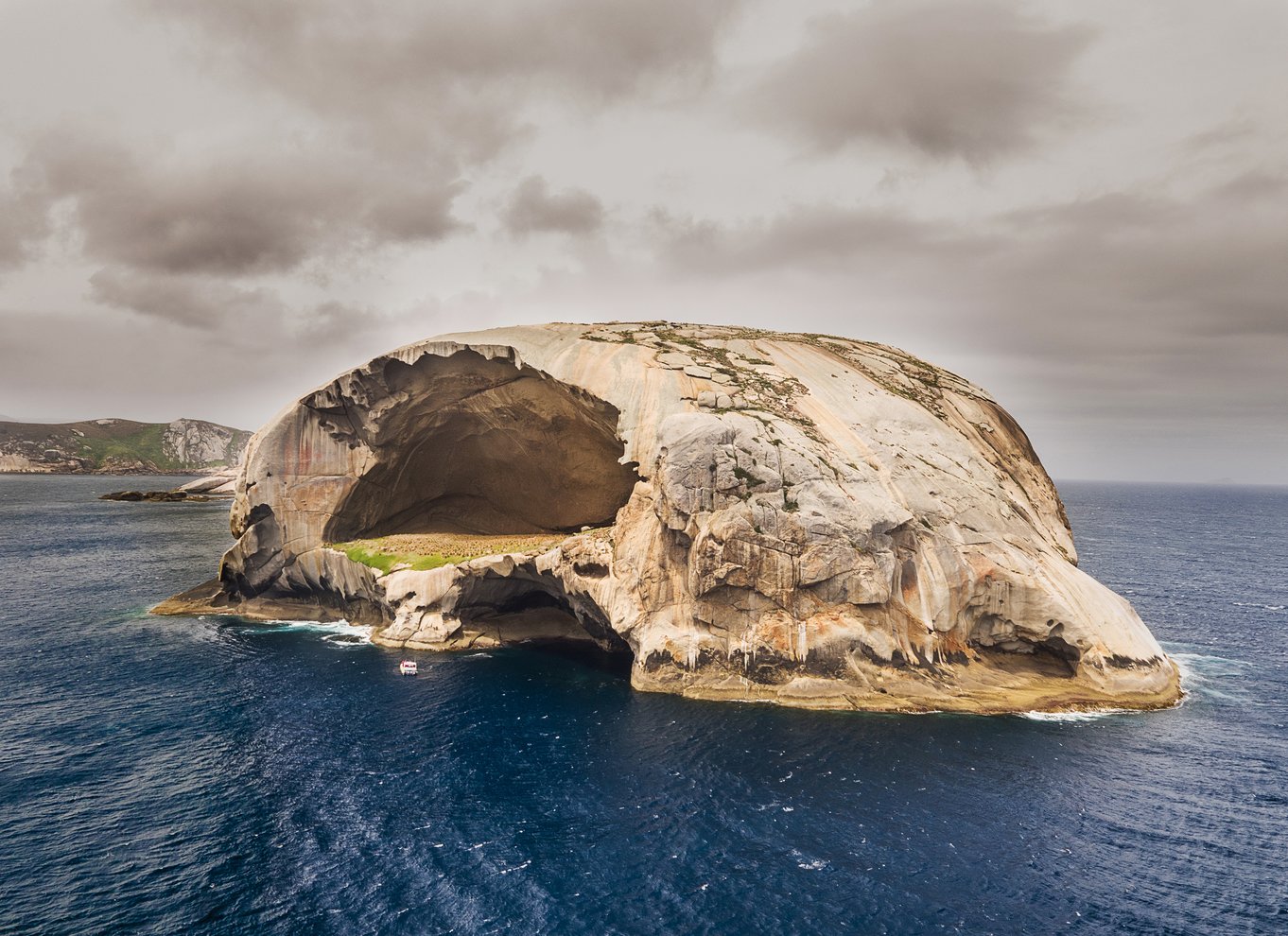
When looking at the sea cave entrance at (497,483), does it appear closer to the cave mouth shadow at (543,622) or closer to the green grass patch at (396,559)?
the cave mouth shadow at (543,622)

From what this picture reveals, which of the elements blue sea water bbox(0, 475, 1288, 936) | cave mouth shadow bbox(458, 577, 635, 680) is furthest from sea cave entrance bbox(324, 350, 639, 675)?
blue sea water bbox(0, 475, 1288, 936)

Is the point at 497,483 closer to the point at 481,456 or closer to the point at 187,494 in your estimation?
the point at 481,456

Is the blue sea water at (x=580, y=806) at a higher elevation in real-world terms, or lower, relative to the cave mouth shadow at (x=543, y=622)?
lower

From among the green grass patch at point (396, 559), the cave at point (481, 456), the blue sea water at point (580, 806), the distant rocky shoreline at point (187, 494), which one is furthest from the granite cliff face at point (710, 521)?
the distant rocky shoreline at point (187, 494)

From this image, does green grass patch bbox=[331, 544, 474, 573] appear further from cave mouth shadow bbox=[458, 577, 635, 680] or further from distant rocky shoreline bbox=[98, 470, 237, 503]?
distant rocky shoreline bbox=[98, 470, 237, 503]

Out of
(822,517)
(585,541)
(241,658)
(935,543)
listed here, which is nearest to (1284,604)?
(935,543)

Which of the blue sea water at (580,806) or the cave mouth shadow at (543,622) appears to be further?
the cave mouth shadow at (543,622)

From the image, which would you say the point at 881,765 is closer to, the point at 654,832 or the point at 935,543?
the point at 654,832

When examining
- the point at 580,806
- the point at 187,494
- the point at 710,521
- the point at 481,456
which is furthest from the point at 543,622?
the point at 187,494
